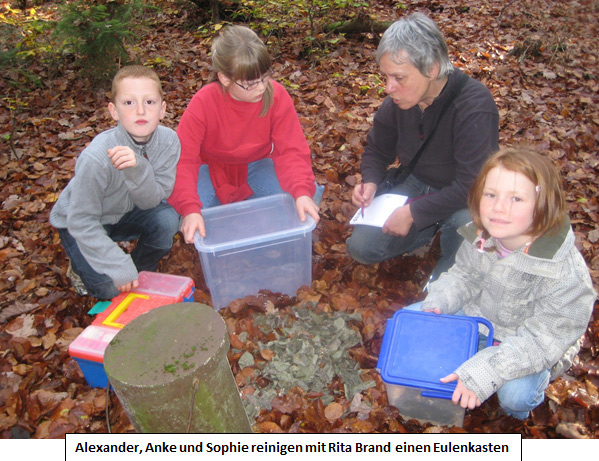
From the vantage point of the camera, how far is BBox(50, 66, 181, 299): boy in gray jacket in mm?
2383

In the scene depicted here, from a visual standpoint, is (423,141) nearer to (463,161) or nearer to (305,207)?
(463,161)

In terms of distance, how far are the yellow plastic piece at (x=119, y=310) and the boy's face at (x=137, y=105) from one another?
33.4 inches

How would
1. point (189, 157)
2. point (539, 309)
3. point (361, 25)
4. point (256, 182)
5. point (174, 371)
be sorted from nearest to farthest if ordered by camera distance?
point (174, 371) → point (539, 309) → point (189, 157) → point (256, 182) → point (361, 25)

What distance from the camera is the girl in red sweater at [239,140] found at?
2.51m

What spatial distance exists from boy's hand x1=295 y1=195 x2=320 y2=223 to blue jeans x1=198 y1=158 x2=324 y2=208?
0.35m

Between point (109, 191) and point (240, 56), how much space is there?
0.99 metres

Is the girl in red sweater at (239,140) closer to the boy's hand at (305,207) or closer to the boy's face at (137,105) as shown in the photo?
the boy's hand at (305,207)

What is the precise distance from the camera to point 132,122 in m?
2.46

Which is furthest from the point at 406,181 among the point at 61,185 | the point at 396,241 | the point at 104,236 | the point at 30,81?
the point at 30,81

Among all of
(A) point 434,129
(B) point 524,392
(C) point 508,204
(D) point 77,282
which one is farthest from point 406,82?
(D) point 77,282

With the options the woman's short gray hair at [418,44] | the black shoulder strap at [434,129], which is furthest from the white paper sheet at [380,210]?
the woman's short gray hair at [418,44]

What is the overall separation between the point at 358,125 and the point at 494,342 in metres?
2.67

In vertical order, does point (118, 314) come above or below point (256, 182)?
below

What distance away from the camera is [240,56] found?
243 centimetres
